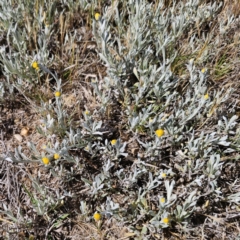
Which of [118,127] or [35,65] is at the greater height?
[35,65]

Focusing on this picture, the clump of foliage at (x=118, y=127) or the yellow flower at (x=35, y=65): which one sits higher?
the yellow flower at (x=35, y=65)

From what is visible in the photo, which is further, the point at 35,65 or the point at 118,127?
the point at 118,127

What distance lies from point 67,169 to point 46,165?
0.20m

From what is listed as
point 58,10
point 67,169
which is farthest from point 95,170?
point 58,10

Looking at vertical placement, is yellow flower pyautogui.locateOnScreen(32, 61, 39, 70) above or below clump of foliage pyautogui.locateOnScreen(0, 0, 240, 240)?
above

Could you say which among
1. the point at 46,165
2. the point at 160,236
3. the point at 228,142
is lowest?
Answer: the point at 160,236

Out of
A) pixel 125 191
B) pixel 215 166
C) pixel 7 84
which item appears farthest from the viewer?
pixel 7 84

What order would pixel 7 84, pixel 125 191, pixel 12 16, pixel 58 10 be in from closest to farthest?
1. pixel 125 191
2. pixel 7 84
3. pixel 12 16
4. pixel 58 10

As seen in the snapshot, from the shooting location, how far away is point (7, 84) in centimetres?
250

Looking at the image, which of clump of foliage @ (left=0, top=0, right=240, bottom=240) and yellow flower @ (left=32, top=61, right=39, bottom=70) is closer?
clump of foliage @ (left=0, top=0, right=240, bottom=240)

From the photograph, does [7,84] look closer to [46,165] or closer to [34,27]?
[34,27]

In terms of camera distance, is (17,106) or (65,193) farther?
(17,106)

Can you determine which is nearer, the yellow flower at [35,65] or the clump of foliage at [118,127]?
the clump of foliage at [118,127]

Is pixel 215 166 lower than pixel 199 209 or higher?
higher
